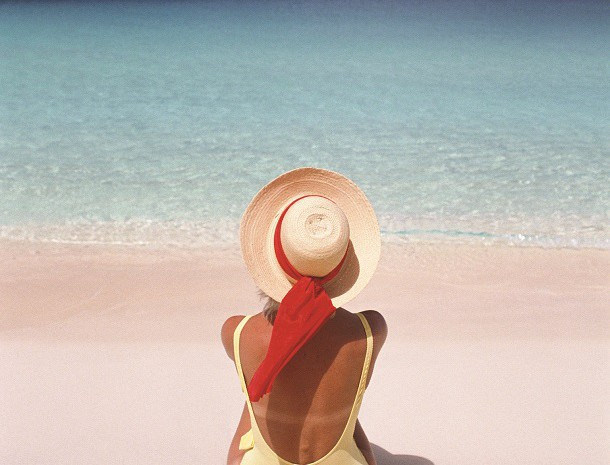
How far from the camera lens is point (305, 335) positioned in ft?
6.88

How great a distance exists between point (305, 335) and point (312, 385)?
205 mm

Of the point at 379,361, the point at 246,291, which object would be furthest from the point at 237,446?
the point at 246,291

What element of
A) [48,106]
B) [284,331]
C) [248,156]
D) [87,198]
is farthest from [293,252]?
[48,106]

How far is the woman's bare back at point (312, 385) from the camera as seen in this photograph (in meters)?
2.22

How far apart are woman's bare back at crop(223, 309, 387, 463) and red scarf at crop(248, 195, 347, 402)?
10 centimetres

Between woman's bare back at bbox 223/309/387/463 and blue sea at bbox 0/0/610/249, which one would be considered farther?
blue sea at bbox 0/0/610/249

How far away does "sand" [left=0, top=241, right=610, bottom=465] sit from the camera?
3.25 meters

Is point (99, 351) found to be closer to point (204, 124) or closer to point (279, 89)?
point (204, 124)

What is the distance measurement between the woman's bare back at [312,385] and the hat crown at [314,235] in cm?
23

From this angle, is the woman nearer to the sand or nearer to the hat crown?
the hat crown

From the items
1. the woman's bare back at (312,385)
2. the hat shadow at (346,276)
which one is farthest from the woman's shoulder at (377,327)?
the hat shadow at (346,276)

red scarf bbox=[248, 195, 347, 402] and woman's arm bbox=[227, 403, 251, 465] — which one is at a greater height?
red scarf bbox=[248, 195, 347, 402]

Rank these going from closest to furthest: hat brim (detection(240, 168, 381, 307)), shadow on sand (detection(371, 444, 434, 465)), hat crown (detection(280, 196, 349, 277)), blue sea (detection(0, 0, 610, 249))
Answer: hat crown (detection(280, 196, 349, 277))
hat brim (detection(240, 168, 381, 307))
shadow on sand (detection(371, 444, 434, 465))
blue sea (detection(0, 0, 610, 249))

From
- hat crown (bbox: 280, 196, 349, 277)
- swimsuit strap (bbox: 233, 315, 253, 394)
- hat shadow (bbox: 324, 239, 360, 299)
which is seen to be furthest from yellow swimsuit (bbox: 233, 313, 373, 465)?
hat crown (bbox: 280, 196, 349, 277)
